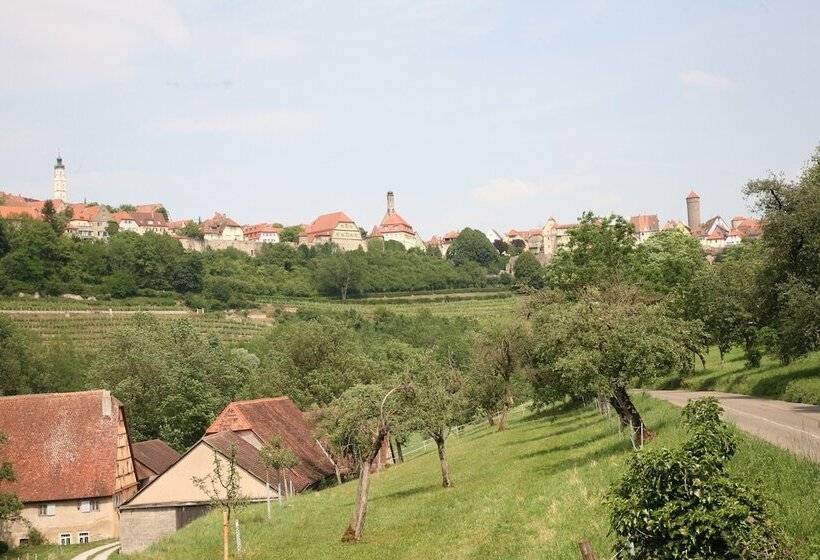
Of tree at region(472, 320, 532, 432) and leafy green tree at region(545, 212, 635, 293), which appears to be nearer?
leafy green tree at region(545, 212, 635, 293)

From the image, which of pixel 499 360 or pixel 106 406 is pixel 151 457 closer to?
pixel 106 406

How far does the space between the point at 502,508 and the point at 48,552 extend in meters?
32.3

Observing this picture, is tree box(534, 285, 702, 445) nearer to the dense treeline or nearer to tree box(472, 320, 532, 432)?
tree box(472, 320, 532, 432)

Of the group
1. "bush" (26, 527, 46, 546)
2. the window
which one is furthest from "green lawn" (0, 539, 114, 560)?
the window

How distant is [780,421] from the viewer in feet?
89.7

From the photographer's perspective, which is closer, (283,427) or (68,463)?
(283,427)

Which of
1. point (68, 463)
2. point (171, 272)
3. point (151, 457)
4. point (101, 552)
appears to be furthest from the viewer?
point (171, 272)

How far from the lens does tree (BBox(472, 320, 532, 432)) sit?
2137 inches

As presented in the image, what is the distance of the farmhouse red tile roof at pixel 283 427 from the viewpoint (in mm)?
48938

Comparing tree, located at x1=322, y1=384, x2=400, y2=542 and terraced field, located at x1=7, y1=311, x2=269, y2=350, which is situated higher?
terraced field, located at x1=7, y1=311, x2=269, y2=350

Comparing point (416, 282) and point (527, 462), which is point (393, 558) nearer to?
point (527, 462)

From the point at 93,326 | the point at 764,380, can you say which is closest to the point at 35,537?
the point at 764,380

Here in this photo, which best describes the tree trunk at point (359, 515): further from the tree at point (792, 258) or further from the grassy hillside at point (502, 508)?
the tree at point (792, 258)

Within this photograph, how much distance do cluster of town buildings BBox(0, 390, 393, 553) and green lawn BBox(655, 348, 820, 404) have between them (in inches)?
832
